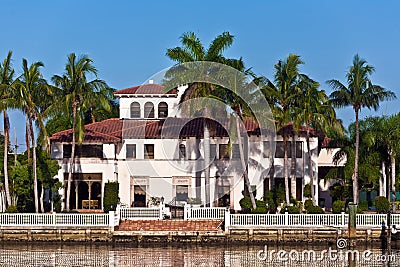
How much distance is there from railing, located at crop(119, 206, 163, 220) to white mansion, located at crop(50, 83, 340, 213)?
9225 mm

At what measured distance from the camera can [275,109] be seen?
52844mm

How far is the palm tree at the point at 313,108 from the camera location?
52.1 meters

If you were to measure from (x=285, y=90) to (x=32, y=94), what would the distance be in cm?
1544

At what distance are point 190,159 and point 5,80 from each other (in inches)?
572

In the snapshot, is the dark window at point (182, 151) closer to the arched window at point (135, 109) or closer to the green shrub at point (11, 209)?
the arched window at point (135, 109)

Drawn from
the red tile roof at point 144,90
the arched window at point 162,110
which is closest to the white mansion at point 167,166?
the arched window at point 162,110

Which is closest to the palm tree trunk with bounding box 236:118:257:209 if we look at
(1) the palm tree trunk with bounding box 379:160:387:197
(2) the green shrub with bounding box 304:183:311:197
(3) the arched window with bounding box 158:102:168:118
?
(2) the green shrub with bounding box 304:183:311:197

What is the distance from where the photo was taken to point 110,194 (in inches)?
2199

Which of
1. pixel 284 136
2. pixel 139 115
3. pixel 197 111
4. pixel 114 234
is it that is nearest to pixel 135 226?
pixel 114 234

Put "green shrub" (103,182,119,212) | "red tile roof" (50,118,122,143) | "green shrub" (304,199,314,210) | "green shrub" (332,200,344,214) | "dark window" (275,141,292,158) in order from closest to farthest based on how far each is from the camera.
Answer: "green shrub" (332,200,344,214), "green shrub" (304,199,314,210), "green shrub" (103,182,119,212), "red tile roof" (50,118,122,143), "dark window" (275,141,292,158)

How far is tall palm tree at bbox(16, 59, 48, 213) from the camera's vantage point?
4934 centimetres

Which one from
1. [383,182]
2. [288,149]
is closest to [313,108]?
[288,149]

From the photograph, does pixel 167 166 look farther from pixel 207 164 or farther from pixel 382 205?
pixel 382 205

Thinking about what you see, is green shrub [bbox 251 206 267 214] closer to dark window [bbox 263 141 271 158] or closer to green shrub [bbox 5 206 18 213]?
dark window [bbox 263 141 271 158]
